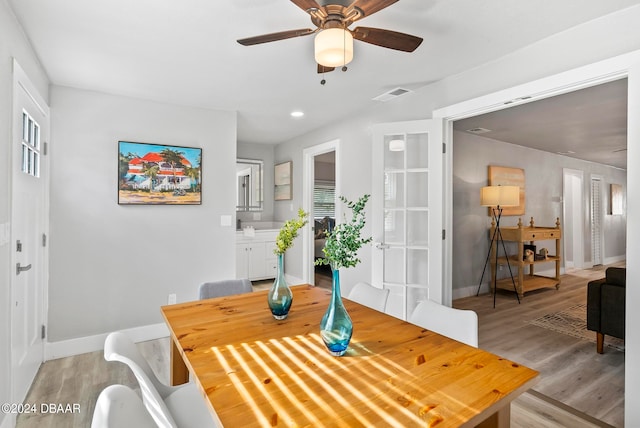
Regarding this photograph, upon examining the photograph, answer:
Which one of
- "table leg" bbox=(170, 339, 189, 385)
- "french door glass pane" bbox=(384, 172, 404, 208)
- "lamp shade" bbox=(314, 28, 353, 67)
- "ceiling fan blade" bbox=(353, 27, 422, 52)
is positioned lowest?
"table leg" bbox=(170, 339, 189, 385)

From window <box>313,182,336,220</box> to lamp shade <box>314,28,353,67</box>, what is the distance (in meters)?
6.56

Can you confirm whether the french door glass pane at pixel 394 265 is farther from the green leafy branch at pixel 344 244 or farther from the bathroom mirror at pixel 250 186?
the bathroom mirror at pixel 250 186

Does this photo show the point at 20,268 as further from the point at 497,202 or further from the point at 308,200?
the point at 497,202

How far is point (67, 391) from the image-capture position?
2426 mm

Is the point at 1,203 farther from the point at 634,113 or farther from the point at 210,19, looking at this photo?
the point at 634,113

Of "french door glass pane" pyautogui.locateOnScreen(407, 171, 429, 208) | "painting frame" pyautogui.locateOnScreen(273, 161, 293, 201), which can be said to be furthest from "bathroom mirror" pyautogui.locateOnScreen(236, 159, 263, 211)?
"french door glass pane" pyautogui.locateOnScreen(407, 171, 429, 208)

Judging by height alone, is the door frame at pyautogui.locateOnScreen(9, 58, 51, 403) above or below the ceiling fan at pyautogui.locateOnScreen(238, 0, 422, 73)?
below

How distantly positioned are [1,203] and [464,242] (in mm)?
4973

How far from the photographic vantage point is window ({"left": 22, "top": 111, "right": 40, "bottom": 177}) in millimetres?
2342

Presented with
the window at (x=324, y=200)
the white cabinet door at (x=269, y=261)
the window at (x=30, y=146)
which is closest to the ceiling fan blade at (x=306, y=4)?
the window at (x=30, y=146)

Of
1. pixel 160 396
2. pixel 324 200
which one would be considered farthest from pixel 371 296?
pixel 324 200

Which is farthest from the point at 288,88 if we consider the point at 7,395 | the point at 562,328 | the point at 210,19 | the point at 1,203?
the point at 562,328

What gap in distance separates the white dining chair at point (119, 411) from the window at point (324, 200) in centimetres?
724

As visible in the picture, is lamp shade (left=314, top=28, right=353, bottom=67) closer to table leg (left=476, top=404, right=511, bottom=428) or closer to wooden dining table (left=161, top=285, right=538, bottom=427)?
wooden dining table (left=161, top=285, right=538, bottom=427)
